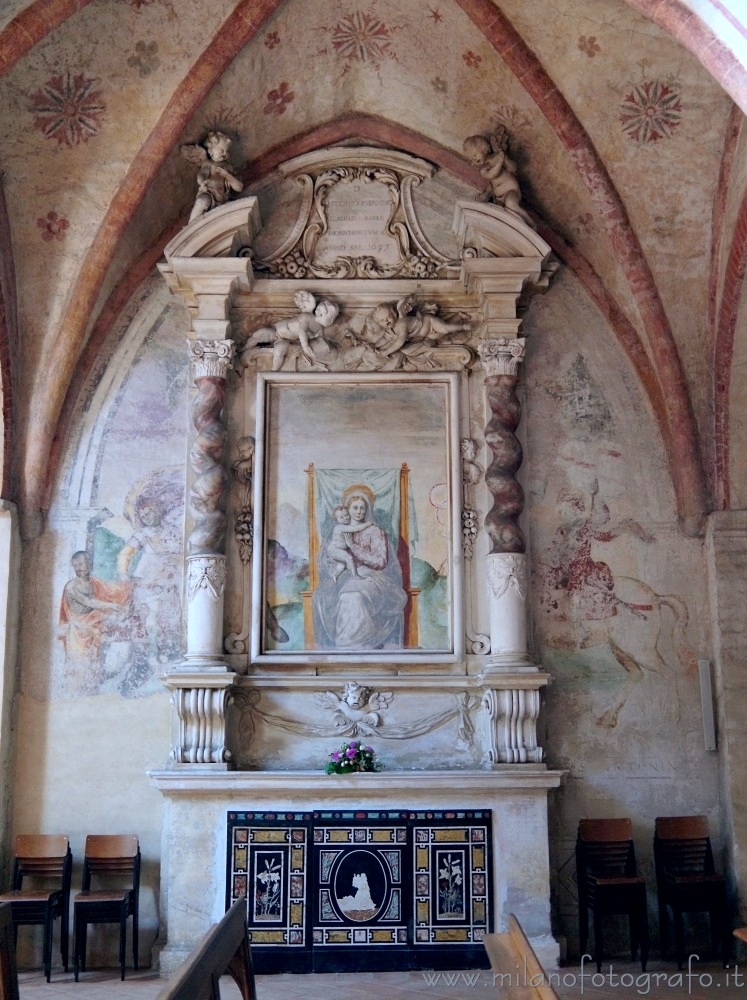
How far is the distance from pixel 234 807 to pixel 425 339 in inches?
153

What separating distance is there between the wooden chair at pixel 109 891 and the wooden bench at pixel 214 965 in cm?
281

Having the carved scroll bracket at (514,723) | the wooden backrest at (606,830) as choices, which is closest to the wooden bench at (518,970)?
the carved scroll bracket at (514,723)

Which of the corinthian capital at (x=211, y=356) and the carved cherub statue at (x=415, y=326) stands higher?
the carved cherub statue at (x=415, y=326)

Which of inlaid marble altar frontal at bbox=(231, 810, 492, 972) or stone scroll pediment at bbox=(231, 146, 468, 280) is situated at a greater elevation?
stone scroll pediment at bbox=(231, 146, 468, 280)

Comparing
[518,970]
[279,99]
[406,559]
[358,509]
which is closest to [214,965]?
[518,970]

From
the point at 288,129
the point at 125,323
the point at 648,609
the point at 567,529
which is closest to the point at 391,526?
the point at 567,529

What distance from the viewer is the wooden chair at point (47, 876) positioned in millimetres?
7719

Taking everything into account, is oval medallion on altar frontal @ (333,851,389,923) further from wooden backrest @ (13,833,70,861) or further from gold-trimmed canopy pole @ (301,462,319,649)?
wooden backrest @ (13,833,70,861)

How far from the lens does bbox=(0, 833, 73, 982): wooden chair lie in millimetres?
7719

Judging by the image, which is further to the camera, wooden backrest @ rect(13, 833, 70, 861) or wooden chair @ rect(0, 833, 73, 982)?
wooden backrest @ rect(13, 833, 70, 861)

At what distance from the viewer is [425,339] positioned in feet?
29.8

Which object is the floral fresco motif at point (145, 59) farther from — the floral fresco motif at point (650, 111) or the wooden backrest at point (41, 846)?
the wooden backrest at point (41, 846)

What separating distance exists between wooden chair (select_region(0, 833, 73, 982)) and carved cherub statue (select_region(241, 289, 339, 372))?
3.96m

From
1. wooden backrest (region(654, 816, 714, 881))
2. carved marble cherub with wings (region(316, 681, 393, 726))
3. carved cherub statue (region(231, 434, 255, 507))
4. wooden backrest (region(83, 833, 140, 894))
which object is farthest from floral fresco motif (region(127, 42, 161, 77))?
wooden backrest (region(654, 816, 714, 881))
